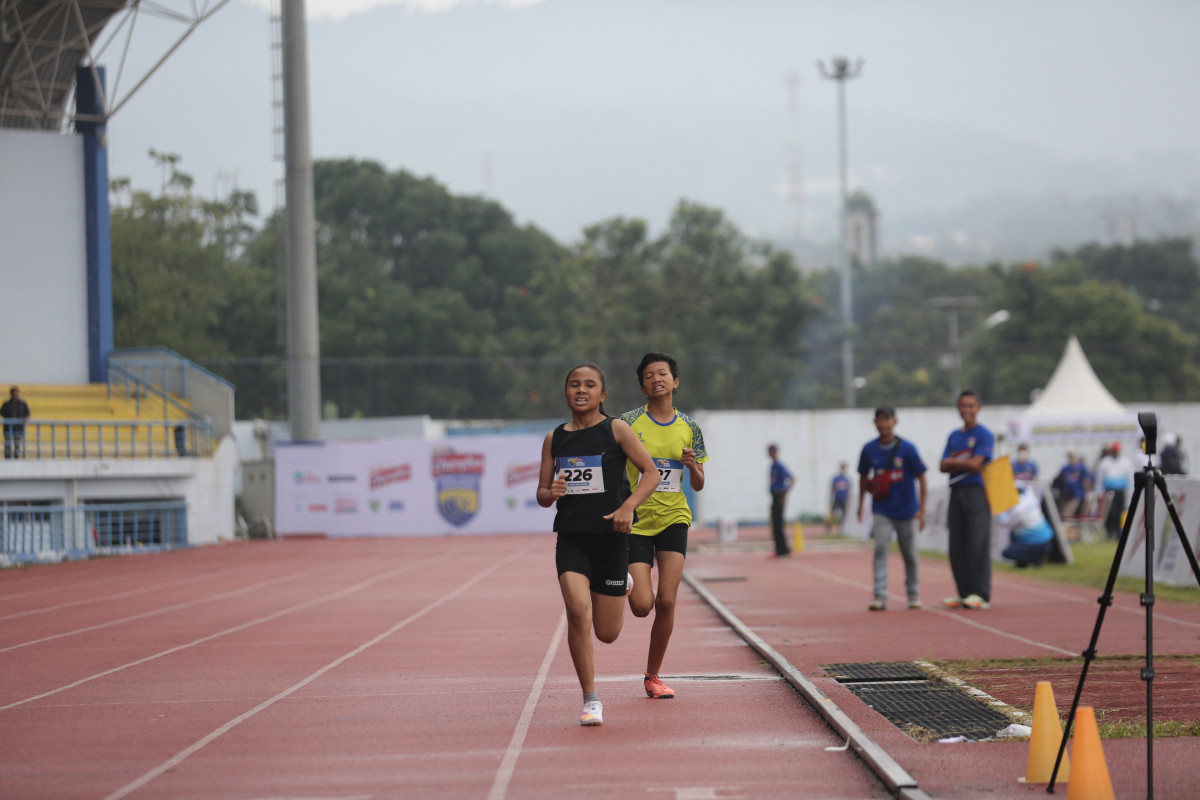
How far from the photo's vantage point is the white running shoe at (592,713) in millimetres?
7051

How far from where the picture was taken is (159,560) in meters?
26.5

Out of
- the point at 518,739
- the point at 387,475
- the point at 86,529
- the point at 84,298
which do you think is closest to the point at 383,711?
the point at 518,739

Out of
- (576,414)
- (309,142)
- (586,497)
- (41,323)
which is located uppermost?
(309,142)

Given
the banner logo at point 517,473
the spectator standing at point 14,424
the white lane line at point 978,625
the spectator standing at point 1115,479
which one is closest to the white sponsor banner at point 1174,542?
the white lane line at point 978,625

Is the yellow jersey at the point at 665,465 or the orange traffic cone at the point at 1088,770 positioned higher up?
the yellow jersey at the point at 665,465

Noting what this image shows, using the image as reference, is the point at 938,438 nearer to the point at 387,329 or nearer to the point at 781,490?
the point at 781,490

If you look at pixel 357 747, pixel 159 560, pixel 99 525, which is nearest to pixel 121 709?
pixel 357 747

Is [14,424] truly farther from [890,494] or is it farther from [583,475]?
[583,475]

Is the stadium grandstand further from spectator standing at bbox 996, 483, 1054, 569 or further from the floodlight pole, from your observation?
spectator standing at bbox 996, 483, 1054, 569

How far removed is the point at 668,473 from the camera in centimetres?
802

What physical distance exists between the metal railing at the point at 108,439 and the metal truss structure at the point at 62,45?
27.7ft

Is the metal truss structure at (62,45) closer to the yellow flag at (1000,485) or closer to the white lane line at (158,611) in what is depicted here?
the white lane line at (158,611)

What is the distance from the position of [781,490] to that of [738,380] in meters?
21.6

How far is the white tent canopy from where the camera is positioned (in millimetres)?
35375
